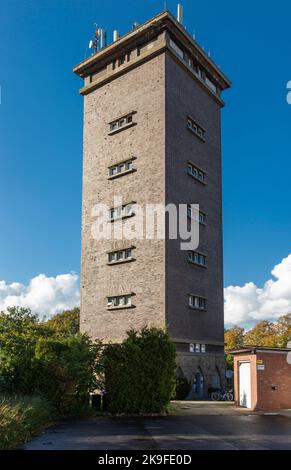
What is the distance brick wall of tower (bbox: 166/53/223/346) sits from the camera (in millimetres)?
41281

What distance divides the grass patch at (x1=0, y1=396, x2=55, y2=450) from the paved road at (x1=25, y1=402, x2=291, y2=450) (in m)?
0.39

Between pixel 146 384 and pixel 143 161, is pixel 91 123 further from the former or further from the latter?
pixel 146 384

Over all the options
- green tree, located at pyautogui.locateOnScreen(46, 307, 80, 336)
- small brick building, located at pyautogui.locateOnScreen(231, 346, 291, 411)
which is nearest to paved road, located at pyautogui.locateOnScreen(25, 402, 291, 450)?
small brick building, located at pyautogui.locateOnScreen(231, 346, 291, 411)

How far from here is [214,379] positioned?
146 ft

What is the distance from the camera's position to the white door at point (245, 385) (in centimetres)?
3035

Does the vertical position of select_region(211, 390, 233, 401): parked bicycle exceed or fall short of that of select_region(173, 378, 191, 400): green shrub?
Result: it falls short

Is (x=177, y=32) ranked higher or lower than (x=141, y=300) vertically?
higher

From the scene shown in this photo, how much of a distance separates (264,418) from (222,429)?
19.3ft

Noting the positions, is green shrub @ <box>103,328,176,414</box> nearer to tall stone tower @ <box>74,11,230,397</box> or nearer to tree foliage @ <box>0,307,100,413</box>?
tree foliage @ <box>0,307,100,413</box>

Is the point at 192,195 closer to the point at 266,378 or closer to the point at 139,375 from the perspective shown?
the point at 266,378

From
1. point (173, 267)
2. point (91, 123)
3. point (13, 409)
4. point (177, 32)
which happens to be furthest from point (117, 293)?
point (13, 409)

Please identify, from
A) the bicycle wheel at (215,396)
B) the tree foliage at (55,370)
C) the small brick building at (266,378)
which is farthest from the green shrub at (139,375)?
the bicycle wheel at (215,396)
